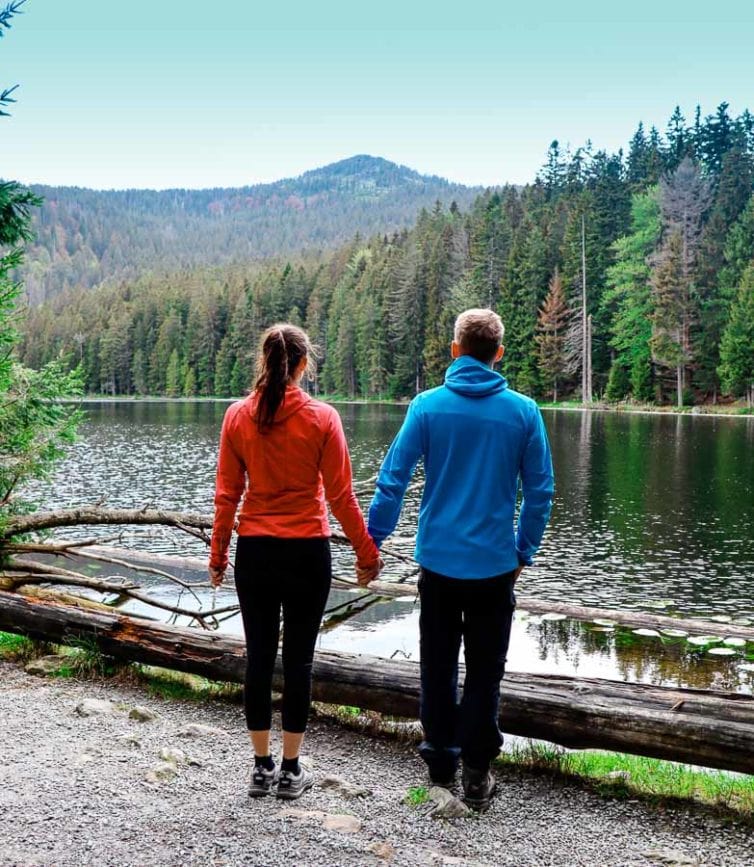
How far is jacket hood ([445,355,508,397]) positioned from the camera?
416 cm

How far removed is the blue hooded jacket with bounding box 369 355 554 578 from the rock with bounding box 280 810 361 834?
1.26 m

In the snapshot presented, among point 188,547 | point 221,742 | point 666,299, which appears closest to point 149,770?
point 221,742

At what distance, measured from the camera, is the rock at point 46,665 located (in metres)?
6.44

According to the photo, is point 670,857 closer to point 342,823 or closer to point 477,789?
point 477,789

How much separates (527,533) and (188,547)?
1334 cm

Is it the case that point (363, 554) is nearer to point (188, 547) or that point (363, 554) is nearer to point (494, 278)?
point (188, 547)

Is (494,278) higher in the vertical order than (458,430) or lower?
higher

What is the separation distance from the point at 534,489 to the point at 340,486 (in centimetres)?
100

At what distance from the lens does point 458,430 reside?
4.18 m

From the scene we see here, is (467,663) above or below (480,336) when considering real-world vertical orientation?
below

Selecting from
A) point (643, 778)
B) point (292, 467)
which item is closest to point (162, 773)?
point (292, 467)

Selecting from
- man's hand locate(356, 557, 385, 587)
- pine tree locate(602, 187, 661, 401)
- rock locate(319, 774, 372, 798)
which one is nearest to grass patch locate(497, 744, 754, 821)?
rock locate(319, 774, 372, 798)

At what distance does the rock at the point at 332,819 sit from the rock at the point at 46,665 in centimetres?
321

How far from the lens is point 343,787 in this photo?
4328 millimetres
